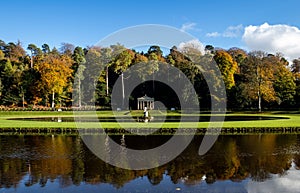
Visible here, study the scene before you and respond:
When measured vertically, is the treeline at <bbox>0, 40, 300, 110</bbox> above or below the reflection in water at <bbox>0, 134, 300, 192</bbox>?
above

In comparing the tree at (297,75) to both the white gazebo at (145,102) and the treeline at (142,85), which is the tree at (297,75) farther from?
the white gazebo at (145,102)

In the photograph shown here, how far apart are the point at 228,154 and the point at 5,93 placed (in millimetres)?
48672

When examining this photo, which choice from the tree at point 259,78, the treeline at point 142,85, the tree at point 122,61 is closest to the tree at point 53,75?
the treeline at point 142,85

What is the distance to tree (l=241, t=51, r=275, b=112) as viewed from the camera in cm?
5024

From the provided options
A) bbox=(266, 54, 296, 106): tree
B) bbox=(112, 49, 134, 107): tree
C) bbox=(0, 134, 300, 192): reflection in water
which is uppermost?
bbox=(112, 49, 134, 107): tree

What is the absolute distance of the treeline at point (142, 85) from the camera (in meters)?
52.6

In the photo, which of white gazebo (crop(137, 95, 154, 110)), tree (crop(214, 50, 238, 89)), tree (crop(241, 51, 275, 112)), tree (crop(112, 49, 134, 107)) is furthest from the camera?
tree (crop(112, 49, 134, 107))

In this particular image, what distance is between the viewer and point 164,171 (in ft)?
41.1

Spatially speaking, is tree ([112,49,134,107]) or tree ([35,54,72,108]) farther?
tree ([112,49,134,107])

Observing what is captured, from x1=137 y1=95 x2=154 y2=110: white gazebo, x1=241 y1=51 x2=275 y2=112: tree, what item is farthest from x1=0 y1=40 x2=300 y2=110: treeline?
x1=137 y1=95 x2=154 y2=110: white gazebo

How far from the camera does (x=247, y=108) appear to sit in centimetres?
5441

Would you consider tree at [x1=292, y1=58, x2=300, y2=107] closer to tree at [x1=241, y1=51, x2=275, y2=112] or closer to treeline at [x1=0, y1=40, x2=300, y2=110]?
treeline at [x1=0, y1=40, x2=300, y2=110]

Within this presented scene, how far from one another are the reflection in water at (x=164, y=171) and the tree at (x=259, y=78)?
3349 centimetres

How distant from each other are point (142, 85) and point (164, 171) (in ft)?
164
